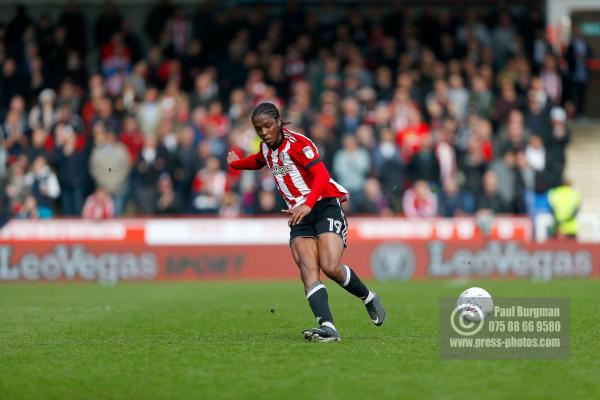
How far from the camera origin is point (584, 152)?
28.0 m

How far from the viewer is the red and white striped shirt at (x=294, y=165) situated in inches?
439

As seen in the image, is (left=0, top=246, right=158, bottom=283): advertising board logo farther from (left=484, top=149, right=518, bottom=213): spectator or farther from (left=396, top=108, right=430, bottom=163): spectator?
(left=484, top=149, right=518, bottom=213): spectator

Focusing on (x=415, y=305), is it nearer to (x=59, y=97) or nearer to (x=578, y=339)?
(x=578, y=339)

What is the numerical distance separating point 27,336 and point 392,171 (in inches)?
504

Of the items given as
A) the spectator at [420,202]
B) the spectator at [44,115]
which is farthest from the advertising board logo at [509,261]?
the spectator at [44,115]

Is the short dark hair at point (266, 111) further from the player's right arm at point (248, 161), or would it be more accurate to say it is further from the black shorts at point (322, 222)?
the black shorts at point (322, 222)

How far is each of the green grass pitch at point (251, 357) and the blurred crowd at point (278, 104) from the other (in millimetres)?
7154

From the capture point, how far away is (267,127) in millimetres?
10953

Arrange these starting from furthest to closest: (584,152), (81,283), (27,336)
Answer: (584,152)
(81,283)
(27,336)

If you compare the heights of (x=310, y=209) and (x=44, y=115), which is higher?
(x=44, y=115)

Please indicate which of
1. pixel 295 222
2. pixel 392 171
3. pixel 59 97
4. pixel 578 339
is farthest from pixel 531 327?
pixel 59 97

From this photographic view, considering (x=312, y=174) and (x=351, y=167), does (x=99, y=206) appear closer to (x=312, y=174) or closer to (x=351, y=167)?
(x=351, y=167)

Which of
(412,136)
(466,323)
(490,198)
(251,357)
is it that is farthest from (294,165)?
(412,136)

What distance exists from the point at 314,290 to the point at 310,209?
30.6 inches
